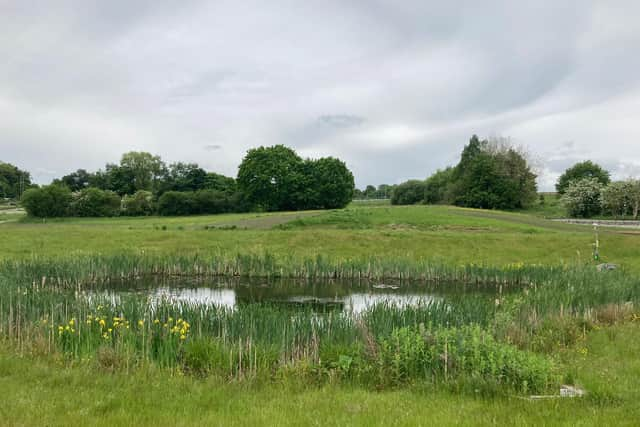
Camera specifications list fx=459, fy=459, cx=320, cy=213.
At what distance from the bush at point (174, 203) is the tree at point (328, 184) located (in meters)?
22.3

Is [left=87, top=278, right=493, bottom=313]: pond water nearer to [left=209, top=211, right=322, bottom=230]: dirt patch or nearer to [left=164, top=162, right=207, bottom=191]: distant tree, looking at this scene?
[left=209, top=211, right=322, bottom=230]: dirt patch

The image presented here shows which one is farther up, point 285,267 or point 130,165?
point 130,165

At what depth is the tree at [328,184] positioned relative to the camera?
293 feet

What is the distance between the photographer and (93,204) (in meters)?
81.4

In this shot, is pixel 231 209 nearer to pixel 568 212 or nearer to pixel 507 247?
pixel 568 212

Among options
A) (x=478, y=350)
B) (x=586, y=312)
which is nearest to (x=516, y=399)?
(x=478, y=350)

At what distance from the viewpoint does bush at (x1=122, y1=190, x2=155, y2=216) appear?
3406 inches

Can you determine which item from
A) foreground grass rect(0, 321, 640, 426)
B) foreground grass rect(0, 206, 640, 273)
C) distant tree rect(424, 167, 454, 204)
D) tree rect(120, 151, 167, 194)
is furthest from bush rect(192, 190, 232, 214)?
foreground grass rect(0, 321, 640, 426)

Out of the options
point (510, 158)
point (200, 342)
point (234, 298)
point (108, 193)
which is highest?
point (510, 158)

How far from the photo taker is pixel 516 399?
6.63m

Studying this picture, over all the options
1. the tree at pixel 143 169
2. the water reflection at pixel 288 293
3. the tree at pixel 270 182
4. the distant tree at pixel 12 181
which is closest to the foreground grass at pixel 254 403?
the water reflection at pixel 288 293

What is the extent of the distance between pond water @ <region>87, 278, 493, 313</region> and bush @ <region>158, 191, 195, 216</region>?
218 ft

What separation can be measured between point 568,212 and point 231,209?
2387 inches

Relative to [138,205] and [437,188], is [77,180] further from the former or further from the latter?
[437,188]
